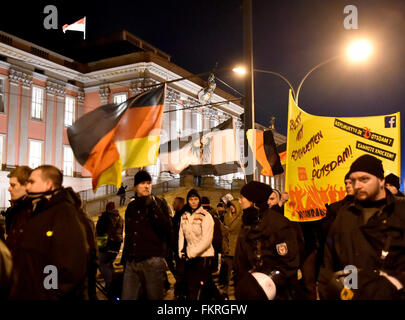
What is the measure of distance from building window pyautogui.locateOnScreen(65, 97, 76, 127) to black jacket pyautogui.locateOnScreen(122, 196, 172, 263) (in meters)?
30.7

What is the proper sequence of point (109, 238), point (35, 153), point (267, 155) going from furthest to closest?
point (35, 153) < point (267, 155) < point (109, 238)

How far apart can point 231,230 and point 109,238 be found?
8.59ft

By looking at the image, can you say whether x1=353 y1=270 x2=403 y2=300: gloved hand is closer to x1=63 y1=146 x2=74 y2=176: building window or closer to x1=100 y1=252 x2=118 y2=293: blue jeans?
x1=100 y1=252 x2=118 y2=293: blue jeans

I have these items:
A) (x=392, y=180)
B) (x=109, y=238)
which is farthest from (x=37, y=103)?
(x=392, y=180)

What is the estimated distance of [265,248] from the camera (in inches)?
162

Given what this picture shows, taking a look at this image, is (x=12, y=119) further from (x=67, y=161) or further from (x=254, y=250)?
(x=254, y=250)

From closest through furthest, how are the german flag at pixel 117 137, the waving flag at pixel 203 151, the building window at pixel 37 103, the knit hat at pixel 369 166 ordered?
the knit hat at pixel 369 166 < the german flag at pixel 117 137 < the waving flag at pixel 203 151 < the building window at pixel 37 103

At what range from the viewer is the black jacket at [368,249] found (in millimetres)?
3225

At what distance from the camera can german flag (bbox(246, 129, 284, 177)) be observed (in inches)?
376

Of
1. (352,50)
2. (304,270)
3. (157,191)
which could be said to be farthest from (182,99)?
(304,270)

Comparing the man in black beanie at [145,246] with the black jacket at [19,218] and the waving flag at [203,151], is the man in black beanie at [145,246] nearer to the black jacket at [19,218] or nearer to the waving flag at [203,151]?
the black jacket at [19,218]

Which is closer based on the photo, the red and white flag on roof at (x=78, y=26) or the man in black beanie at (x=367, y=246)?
the man in black beanie at (x=367, y=246)

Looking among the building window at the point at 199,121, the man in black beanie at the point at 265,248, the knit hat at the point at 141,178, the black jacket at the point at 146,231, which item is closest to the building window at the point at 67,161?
the building window at the point at 199,121

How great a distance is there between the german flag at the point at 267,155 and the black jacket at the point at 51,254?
6.38 metres
